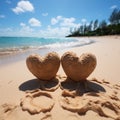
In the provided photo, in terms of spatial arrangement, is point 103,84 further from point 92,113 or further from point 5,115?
point 5,115

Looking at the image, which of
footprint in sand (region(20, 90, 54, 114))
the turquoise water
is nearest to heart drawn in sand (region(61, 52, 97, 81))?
footprint in sand (region(20, 90, 54, 114))

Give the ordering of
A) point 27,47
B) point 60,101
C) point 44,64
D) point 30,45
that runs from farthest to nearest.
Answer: point 30,45
point 27,47
point 44,64
point 60,101

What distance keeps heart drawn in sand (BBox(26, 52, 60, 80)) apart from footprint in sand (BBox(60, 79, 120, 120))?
49cm

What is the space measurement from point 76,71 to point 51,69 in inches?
26.8

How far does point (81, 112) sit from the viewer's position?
257 cm

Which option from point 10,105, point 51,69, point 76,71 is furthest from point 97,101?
point 10,105

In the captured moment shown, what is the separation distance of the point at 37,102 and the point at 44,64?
1107 millimetres

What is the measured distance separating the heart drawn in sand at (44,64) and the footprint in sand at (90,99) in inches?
19.4

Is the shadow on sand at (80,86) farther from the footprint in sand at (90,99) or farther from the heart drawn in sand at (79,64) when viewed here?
the heart drawn in sand at (79,64)

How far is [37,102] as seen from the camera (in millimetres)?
2887

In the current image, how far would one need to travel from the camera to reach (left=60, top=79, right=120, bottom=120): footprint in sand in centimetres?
259

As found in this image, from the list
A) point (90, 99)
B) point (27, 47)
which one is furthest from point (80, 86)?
point (27, 47)

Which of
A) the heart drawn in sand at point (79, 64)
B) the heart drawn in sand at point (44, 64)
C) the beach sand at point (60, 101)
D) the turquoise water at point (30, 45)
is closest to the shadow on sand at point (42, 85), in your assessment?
the beach sand at point (60, 101)

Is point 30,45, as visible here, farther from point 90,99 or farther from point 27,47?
point 90,99
